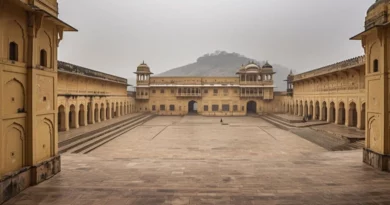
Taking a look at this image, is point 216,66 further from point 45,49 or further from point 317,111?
point 45,49

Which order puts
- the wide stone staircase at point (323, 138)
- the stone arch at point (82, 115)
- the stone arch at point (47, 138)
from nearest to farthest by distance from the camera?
the stone arch at point (47, 138) → the wide stone staircase at point (323, 138) → the stone arch at point (82, 115)

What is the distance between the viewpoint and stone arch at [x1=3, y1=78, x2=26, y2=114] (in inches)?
258

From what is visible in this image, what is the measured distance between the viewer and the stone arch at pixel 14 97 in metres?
6.55

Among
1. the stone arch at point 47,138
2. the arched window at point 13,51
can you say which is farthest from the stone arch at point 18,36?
the stone arch at point 47,138

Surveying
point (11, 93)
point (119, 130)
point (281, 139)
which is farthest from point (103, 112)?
point (11, 93)

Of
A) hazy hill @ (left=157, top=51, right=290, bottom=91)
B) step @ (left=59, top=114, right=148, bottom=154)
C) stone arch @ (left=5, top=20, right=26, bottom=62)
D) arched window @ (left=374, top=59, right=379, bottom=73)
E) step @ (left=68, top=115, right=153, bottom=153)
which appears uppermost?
hazy hill @ (left=157, top=51, right=290, bottom=91)

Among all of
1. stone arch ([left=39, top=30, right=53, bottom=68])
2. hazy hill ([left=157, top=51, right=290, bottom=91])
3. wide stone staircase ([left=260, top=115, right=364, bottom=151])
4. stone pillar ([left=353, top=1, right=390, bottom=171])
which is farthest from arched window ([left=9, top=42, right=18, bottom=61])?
hazy hill ([left=157, top=51, right=290, bottom=91])

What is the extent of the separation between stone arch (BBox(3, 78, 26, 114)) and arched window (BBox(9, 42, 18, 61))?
558mm

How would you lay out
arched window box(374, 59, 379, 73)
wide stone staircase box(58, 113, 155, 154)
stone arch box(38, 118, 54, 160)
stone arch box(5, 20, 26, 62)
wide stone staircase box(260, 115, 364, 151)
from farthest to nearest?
wide stone staircase box(260, 115, 364, 151)
wide stone staircase box(58, 113, 155, 154)
arched window box(374, 59, 379, 73)
stone arch box(38, 118, 54, 160)
stone arch box(5, 20, 26, 62)

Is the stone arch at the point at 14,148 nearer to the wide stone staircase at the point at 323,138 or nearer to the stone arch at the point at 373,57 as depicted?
the stone arch at the point at 373,57

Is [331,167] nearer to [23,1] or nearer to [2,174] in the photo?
[2,174]

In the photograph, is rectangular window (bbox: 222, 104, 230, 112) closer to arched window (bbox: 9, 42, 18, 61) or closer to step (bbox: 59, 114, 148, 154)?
step (bbox: 59, 114, 148, 154)

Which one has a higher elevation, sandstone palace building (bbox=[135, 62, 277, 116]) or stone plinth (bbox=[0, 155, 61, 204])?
sandstone palace building (bbox=[135, 62, 277, 116])

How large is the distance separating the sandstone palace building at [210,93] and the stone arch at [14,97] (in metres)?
34.3
